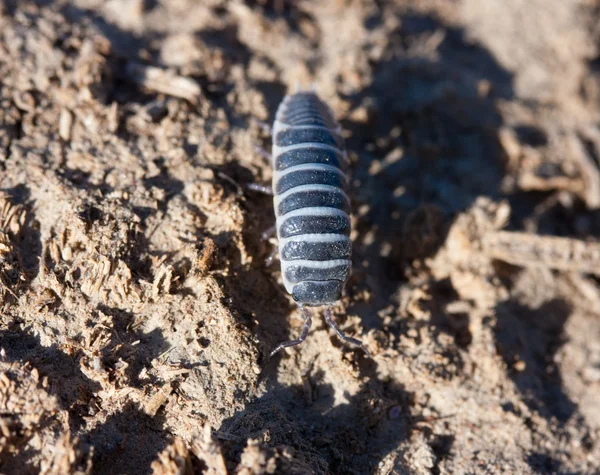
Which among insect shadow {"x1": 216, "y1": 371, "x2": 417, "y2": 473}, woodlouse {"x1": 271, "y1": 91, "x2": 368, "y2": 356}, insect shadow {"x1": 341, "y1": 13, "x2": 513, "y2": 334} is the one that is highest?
insect shadow {"x1": 341, "y1": 13, "x2": 513, "y2": 334}

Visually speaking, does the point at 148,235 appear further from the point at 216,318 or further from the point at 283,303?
the point at 283,303

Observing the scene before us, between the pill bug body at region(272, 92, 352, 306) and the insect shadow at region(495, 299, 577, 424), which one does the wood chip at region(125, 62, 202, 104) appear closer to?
the pill bug body at region(272, 92, 352, 306)

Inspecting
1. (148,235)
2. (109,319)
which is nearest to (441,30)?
(148,235)

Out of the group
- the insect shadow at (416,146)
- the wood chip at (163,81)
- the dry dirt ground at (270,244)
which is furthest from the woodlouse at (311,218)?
the wood chip at (163,81)

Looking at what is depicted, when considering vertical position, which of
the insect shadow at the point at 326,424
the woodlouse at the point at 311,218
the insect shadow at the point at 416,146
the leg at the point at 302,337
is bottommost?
the insect shadow at the point at 326,424

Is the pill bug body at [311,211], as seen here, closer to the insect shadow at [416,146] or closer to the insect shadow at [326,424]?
the insect shadow at [416,146]

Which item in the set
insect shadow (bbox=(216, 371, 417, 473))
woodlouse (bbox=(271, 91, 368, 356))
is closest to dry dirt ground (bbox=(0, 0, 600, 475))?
insect shadow (bbox=(216, 371, 417, 473))
